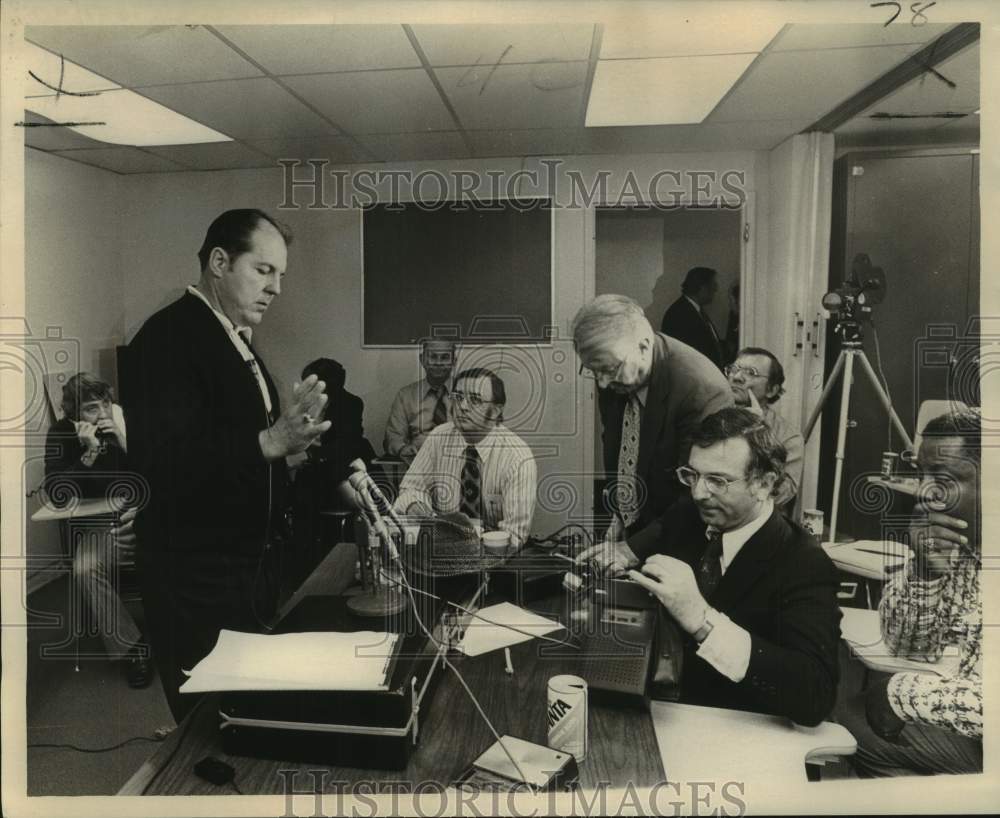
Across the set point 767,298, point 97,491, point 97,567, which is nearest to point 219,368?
point 97,491

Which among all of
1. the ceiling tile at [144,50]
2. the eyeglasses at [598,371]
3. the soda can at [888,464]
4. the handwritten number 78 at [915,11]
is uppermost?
the handwritten number 78 at [915,11]

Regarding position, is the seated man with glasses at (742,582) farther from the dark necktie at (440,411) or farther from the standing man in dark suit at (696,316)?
the dark necktie at (440,411)

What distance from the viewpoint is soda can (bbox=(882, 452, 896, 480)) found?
4.90 feet

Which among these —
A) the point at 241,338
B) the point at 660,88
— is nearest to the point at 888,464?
the point at 660,88

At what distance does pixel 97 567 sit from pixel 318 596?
45 centimetres

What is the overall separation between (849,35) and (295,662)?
1591 mm

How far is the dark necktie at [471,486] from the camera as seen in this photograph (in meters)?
1.48

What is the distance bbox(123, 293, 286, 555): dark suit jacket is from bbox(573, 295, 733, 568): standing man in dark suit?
670mm

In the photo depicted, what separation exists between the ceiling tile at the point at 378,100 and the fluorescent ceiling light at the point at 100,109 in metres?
0.21

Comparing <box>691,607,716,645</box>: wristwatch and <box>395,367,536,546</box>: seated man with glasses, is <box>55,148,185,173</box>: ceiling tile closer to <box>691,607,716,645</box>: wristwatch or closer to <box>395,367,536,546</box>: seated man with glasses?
<box>395,367,536,546</box>: seated man with glasses

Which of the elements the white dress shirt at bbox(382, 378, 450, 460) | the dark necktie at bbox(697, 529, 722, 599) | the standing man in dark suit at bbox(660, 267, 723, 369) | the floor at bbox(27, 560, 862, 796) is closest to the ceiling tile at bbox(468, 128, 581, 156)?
the standing man in dark suit at bbox(660, 267, 723, 369)

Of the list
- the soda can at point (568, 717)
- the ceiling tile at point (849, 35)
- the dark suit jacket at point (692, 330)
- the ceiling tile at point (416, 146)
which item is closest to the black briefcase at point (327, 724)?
the soda can at point (568, 717)

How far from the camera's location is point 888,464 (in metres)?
1.50

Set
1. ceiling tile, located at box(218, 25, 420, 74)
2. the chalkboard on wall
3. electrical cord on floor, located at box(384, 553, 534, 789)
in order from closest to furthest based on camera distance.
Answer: electrical cord on floor, located at box(384, 553, 534, 789) → ceiling tile, located at box(218, 25, 420, 74) → the chalkboard on wall
